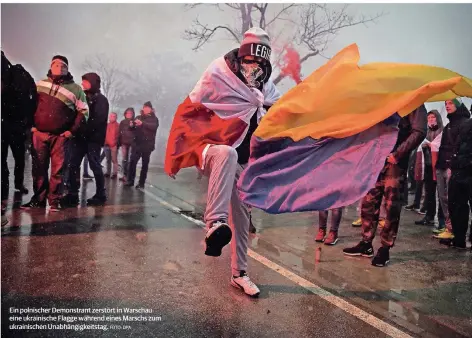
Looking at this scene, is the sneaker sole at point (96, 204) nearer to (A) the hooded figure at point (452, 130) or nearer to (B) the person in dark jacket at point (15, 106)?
(B) the person in dark jacket at point (15, 106)

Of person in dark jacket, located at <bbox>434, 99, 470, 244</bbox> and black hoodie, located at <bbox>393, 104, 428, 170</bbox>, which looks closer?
black hoodie, located at <bbox>393, 104, 428, 170</bbox>

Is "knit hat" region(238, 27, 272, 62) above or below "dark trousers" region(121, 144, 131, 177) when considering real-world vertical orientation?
above

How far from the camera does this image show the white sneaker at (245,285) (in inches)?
129

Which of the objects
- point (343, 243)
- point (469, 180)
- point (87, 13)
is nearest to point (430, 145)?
point (469, 180)

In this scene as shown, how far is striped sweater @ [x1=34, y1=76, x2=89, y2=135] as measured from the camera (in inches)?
235

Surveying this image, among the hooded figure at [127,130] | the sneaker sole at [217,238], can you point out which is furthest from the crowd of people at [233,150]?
the hooded figure at [127,130]

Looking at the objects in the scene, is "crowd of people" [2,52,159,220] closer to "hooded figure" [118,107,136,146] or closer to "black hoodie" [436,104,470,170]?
"hooded figure" [118,107,136,146]

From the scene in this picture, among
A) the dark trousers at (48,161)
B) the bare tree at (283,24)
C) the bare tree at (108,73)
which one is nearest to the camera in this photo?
the dark trousers at (48,161)

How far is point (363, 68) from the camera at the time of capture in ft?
10.6

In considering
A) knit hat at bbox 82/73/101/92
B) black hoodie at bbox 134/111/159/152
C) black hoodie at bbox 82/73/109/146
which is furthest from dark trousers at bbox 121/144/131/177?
knit hat at bbox 82/73/101/92

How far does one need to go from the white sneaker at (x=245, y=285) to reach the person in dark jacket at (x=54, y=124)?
390 centimetres

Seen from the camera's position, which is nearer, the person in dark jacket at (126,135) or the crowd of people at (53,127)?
the crowd of people at (53,127)

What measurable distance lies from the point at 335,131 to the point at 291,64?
15.0 meters

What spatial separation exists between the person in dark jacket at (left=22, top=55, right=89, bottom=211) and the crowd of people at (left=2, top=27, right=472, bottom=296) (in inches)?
0.6
